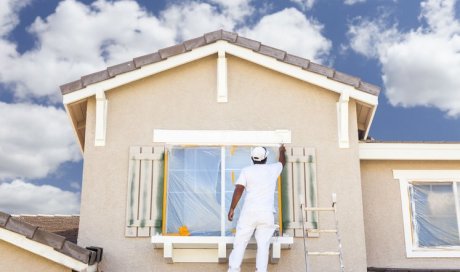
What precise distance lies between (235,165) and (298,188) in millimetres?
1060

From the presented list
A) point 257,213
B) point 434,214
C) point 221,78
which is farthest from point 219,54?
point 434,214

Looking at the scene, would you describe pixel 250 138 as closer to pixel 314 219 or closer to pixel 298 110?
pixel 298 110

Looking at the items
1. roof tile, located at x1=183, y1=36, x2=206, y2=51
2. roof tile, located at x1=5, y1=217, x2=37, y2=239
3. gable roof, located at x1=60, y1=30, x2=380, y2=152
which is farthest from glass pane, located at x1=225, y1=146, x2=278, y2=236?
roof tile, located at x1=5, y1=217, x2=37, y2=239

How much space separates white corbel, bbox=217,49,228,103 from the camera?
9789 millimetres

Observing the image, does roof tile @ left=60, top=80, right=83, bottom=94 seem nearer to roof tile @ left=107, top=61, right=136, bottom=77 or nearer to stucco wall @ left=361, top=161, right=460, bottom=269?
roof tile @ left=107, top=61, right=136, bottom=77

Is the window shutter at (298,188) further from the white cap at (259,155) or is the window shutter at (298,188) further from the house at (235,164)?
the white cap at (259,155)

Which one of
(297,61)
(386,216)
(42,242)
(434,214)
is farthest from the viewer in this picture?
(434,214)

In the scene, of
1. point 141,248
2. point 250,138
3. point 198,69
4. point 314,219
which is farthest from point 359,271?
point 198,69

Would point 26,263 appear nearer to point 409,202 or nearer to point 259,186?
point 259,186

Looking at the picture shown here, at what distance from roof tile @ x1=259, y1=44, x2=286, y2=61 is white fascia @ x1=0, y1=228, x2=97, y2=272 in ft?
14.3

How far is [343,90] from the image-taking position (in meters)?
9.73

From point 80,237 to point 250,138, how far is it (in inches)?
121

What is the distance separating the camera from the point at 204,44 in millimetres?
9836

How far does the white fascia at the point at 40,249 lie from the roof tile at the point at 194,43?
3823 millimetres
